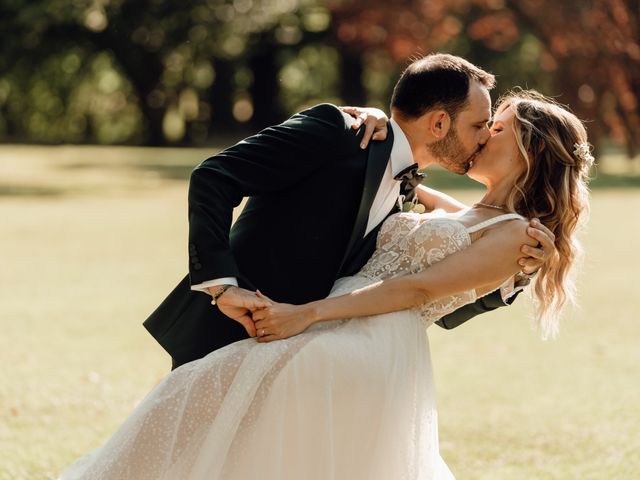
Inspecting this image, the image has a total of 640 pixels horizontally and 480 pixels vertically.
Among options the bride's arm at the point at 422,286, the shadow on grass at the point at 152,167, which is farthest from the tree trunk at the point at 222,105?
the bride's arm at the point at 422,286

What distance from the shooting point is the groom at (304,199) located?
4086mm

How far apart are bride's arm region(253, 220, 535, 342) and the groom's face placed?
401 millimetres

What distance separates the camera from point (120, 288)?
13.1 meters

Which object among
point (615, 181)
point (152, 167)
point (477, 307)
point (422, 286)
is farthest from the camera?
point (152, 167)

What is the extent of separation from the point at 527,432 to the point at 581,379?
179 centimetres

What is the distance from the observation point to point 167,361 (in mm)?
9156

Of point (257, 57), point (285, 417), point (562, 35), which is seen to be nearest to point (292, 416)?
point (285, 417)

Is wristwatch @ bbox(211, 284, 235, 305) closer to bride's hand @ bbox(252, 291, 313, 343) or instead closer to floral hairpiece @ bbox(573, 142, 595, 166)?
bride's hand @ bbox(252, 291, 313, 343)

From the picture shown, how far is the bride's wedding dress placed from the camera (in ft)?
12.8

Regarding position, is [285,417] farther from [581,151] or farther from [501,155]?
[581,151]

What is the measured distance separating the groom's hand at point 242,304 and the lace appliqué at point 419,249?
0.54 meters

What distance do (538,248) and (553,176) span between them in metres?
0.40

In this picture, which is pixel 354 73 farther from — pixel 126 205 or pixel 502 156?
pixel 502 156

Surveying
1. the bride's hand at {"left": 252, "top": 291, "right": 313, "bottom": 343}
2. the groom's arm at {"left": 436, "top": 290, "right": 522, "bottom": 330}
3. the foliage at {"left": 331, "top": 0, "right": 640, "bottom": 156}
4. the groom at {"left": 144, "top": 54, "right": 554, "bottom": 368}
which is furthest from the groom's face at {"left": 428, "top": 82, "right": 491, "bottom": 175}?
the foliage at {"left": 331, "top": 0, "right": 640, "bottom": 156}
